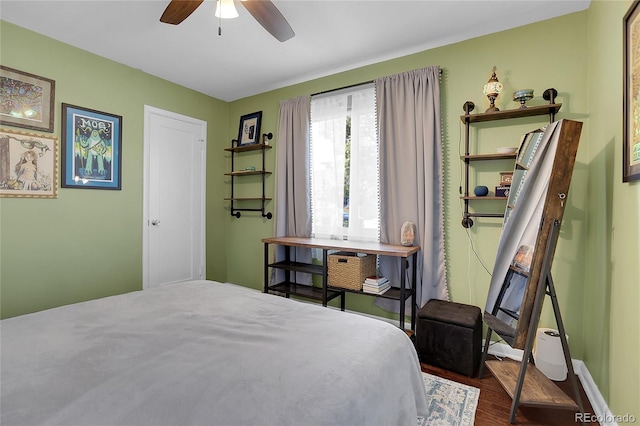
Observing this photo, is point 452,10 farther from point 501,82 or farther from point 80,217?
point 80,217

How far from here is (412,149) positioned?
8.93 feet

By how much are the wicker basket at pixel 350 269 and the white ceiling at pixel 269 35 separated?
6.26 ft

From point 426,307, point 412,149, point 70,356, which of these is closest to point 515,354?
point 426,307

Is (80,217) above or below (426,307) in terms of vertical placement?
above

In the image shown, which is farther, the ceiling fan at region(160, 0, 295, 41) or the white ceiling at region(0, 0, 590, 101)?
the white ceiling at region(0, 0, 590, 101)

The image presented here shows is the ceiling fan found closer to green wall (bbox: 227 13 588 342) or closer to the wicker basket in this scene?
green wall (bbox: 227 13 588 342)

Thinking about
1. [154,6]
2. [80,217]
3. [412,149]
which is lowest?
[80,217]

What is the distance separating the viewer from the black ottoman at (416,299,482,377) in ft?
6.96

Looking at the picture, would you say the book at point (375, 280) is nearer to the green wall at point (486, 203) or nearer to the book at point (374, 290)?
the book at point (374, 290)

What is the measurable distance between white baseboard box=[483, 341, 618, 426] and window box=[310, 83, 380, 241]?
1.35m

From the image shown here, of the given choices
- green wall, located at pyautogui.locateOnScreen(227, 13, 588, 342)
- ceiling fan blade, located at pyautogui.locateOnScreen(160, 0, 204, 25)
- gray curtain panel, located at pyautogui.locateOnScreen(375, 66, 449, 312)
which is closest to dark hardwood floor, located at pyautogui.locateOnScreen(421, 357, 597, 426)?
green wall, located at pyautogui.locateOnScreen(227, 13, 588, 342)

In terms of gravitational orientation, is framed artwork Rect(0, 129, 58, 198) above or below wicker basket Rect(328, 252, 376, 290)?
above

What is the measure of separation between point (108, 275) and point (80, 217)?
2.07 feet

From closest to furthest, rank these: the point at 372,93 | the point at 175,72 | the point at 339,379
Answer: the point at 339,379 → the point at 372,93 → the point at 175,72
